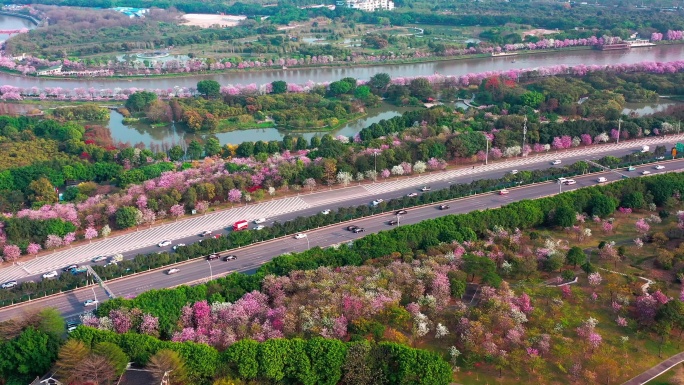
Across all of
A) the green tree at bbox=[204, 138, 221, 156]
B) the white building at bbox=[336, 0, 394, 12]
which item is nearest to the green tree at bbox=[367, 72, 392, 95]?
the green tree at bbox=[204, 138, 221, 156]

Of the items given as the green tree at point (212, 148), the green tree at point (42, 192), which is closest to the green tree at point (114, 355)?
→ the green tree at point (42, 192)

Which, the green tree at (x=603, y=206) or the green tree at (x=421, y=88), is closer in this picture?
the green tree at (x=603, y=206)

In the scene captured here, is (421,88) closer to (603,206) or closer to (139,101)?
(139,101)

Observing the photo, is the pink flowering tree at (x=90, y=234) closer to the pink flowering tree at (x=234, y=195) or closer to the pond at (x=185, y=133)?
the pink flowering tree at (x=234, y=195)

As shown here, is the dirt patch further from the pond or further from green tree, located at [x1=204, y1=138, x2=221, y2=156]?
green tree, located at [x1=204, y1=138, x2=221, y2=156]

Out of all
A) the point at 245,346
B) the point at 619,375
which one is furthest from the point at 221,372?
the point at 619,375

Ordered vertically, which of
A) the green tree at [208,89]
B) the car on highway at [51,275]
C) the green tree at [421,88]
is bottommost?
the car on highway at [51,275]
